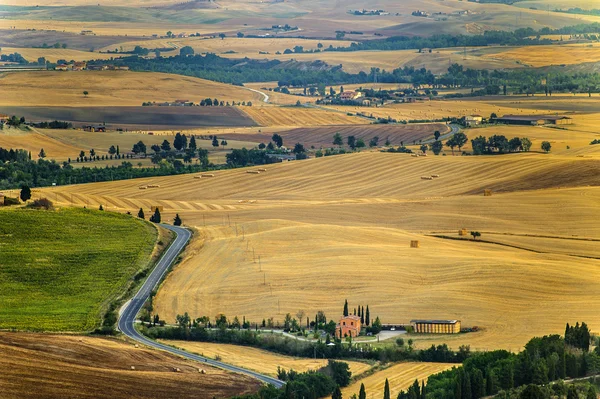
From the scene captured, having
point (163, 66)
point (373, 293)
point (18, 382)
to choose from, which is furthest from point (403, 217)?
point (163, 66)

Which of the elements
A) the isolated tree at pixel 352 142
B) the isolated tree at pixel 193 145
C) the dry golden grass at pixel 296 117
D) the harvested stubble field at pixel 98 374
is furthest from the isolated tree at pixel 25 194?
the dry golden grass at pixel 296 117

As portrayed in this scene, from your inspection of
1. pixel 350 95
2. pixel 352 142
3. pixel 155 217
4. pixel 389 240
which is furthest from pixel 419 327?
pixel 350 95

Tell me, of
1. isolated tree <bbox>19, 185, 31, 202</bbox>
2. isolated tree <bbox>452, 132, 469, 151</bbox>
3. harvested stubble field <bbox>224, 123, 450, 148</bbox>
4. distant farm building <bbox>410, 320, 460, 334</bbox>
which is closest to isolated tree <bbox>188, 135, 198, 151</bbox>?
harvested stubble field <bbox>224, 123, 450, 148</bbox>

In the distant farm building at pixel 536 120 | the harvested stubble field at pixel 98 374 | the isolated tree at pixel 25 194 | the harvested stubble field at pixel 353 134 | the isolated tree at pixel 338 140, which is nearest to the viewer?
the harvested stubble field at pixel 98 374

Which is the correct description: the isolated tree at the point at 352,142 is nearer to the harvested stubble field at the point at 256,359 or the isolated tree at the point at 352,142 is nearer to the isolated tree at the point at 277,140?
the isolated tree at the point at 277,140

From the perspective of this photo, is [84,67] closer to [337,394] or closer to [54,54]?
[54,54]

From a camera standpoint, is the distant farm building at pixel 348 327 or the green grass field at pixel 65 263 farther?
the green grass field at pixel 65 263

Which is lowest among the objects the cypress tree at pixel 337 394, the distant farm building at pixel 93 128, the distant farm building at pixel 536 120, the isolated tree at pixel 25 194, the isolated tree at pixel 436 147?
the cypress tree at pixel 337 394

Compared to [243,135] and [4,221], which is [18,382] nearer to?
[4,221]
